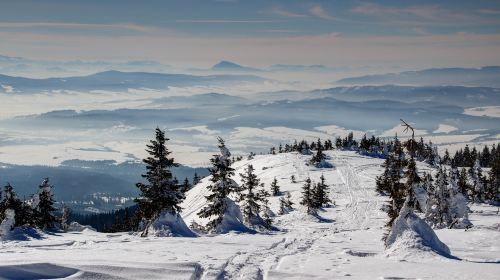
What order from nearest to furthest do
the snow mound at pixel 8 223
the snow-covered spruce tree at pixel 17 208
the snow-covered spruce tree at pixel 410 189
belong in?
the snow-covered spruce tree at pixel 410 189 < the snow mound at pixel 8 223 < the snow-covered spruce tree at pixel 17 208

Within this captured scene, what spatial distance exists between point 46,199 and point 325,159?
13823 centimetres

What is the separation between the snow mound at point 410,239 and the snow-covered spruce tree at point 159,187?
1963 centimetres

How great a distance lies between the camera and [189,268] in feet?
68.3

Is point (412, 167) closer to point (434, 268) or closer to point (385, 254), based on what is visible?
point (385, 254)

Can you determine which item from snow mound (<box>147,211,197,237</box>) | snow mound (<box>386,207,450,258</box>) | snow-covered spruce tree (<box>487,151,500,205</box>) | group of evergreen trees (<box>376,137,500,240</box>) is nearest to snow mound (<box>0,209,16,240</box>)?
snow mound (<box>147,211,197,237</box>)

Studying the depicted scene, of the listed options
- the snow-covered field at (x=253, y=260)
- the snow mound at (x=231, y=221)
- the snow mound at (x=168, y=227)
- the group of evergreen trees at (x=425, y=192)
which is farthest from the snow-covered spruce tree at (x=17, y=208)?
the group of evergreen trees at (x=425, y=192)

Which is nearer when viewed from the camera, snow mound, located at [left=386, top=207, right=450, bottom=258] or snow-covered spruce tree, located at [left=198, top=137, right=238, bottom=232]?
snow mound, located at [left=386, top=207, right=450, bottom=258]

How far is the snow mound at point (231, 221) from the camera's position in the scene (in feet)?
142

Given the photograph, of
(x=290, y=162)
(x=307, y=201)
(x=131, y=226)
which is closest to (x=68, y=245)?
(x=307, y=201)

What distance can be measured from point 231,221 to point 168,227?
685cm

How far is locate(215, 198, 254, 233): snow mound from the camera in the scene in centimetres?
4331

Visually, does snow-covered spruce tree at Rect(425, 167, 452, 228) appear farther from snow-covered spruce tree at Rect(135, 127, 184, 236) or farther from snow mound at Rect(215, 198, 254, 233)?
snow-covered spruce tree at Rect(135, 127, 184, 236)

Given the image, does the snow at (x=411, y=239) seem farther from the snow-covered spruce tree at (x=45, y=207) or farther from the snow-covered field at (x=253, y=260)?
the snow-covered spruce tree at (x=45, y=207)

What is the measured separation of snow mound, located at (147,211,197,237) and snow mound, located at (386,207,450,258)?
1825cm
